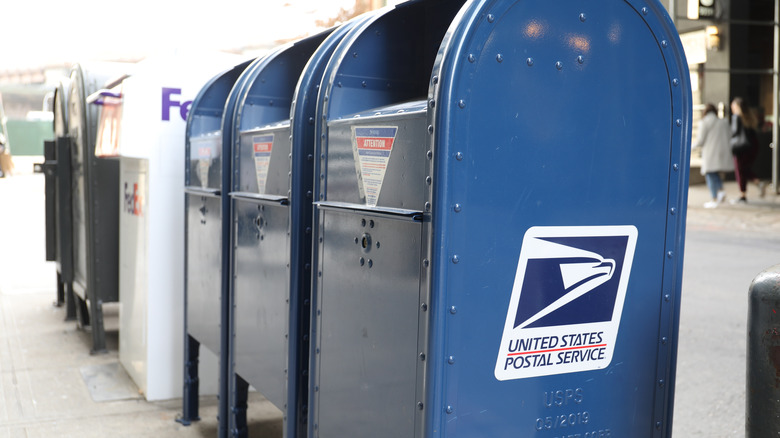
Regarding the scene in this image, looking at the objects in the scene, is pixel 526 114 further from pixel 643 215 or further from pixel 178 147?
pixel 178 147

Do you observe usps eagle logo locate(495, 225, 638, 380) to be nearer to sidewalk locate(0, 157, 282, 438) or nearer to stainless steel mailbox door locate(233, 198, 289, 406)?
stainless steel mailbox door locate(233, 198, 289, 406)

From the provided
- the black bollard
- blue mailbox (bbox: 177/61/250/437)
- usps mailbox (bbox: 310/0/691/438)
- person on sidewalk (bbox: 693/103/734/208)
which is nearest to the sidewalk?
blue mailbox (bbox: 177/61/250/437)

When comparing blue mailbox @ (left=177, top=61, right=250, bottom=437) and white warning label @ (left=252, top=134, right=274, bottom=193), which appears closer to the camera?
white warning label @ (left=252, top=134, right=274, bottom=193)

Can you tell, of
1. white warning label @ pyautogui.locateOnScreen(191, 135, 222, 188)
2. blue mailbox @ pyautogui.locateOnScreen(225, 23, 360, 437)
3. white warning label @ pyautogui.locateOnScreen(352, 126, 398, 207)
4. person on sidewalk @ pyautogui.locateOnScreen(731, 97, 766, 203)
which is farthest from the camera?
person on sidewalk @ pyautogui.locateOnScreen(731, 97, 766, 203)

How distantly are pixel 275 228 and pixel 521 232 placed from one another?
49.6 inches

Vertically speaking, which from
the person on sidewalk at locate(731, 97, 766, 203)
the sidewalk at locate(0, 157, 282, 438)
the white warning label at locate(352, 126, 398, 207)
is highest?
the person on sidewalk at locate(731, 97, 766, 203)

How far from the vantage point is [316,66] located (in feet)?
9.45

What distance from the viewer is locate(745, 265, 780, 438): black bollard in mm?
2150

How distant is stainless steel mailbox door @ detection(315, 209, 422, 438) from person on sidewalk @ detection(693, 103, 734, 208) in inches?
506

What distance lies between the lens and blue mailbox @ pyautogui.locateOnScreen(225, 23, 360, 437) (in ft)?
9.37

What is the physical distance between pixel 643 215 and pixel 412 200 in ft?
2.28

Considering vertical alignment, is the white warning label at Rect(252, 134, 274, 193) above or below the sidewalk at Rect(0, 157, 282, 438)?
above

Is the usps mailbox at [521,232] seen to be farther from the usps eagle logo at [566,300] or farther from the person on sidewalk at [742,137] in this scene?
the person on sidewalk at [742,137]

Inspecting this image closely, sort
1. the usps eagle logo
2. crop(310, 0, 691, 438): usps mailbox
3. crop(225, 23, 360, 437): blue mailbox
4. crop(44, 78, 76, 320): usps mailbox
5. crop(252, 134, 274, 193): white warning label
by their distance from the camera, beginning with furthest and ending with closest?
crop(44, 78, 76, 320): usps mailbox < crop(252, 134, 274, 193): white warning label < crop(225, 23, 360, 437): blue mailbox < the usps eagle logo < crop(310, 0, 691, 438): usps mailbox
